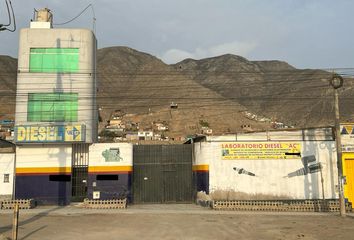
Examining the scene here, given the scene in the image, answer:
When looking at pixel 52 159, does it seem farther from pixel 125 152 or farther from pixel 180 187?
pixel 180 187

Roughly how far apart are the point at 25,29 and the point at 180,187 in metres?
17.8

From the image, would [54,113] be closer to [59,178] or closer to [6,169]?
[59,178]

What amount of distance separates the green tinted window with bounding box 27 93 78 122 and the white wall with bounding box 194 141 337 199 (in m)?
11.0

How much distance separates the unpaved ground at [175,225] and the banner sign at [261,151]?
488 centimetres

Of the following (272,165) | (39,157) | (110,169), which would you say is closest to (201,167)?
(272,165)

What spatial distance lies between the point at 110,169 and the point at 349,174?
58.3 ft

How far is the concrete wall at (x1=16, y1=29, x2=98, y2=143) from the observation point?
97.8 ft

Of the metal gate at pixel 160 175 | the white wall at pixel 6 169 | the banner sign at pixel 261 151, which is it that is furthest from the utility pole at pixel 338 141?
the white wall at pixel 6 169

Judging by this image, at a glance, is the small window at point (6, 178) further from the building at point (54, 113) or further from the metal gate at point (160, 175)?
the metal gate at point (160, 175)

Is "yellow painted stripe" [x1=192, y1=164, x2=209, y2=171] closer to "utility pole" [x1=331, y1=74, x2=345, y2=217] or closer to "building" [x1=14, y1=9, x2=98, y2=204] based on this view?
"building" [x1=14, y1=9, x2=98, y2=204]

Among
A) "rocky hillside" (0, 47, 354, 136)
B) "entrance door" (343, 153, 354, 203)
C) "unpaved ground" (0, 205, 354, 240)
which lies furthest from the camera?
"rocky hillside" (0, 47, 354, 136)

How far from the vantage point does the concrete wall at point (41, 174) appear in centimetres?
2906

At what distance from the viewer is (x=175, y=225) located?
19062mm

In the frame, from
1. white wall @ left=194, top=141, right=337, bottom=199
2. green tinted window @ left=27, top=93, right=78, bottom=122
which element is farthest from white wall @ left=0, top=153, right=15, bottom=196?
white wall @ left=194, top=141, right=337, bottom=199
